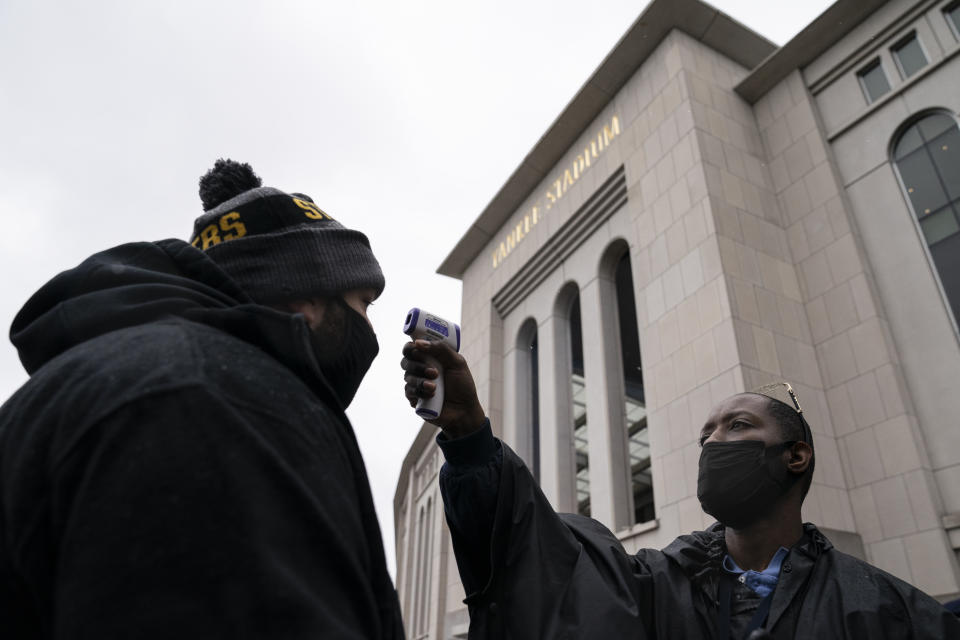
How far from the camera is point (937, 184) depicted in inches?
393

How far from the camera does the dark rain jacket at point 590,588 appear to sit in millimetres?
2320

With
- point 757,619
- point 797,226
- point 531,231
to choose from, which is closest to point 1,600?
point 757,619

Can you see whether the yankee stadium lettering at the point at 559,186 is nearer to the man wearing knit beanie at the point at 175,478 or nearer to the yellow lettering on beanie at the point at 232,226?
the yellow lettering on beanie at the point at 232,226

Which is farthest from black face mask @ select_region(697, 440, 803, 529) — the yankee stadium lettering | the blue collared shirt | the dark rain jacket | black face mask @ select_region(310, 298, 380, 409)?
the yankee stadium lettering

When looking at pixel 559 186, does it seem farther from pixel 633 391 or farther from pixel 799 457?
pixel 799 457

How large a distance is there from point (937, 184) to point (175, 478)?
39.5ft

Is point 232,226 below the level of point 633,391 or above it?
below

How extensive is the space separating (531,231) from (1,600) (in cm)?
1642

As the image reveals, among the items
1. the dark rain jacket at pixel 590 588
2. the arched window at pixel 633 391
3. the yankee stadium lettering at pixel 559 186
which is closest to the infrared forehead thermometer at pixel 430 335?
the dark rain jacket at pixel 590 588

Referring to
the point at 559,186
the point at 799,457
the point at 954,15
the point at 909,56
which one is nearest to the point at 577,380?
the point at 559,186

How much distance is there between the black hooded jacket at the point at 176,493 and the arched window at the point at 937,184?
10.8m

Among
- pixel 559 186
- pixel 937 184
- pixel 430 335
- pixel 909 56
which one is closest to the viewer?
pixel 430 335

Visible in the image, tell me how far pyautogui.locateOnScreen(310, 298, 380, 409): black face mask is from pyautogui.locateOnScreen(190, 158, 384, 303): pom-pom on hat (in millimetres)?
72

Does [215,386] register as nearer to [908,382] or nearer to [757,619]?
[757,619]
